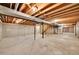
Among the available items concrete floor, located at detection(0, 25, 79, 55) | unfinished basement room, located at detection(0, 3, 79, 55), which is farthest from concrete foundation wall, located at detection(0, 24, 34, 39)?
concrete floor, located at detection(0, 25, 79, 55)

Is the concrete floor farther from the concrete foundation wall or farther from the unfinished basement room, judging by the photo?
the concrete foundation wall

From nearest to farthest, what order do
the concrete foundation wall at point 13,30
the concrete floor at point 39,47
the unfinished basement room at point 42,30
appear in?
1. the concrete floor at point 39,47
2. the unfinished basement room at point 42,30
3. the concrete foundation wall at point 13,30

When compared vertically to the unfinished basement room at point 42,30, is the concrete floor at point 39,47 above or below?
below

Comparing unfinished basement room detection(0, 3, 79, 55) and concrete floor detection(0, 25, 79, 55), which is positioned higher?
unfinished basement room detection(0, 3, 79, 55)

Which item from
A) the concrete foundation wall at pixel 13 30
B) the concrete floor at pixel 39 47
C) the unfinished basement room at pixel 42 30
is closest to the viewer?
the concrete floor at pixel 39 47

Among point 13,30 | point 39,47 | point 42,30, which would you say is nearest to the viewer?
point 39,47

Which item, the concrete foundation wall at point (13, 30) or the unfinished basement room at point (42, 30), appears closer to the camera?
the unfinished basement room at point (42, 30)

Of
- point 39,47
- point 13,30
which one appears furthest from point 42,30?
point 39,47

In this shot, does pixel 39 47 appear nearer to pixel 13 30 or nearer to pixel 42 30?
pixel 42 30

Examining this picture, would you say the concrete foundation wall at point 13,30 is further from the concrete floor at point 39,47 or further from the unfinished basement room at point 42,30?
the concrete floor at point 39,47

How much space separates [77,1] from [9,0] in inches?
62.3

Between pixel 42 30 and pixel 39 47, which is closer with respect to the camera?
pixel 39 47

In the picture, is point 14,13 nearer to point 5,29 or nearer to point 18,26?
point 5,29

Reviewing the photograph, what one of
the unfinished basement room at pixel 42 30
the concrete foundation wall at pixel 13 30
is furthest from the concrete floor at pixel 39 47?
the concrete foundation wall at pixel 13 30
